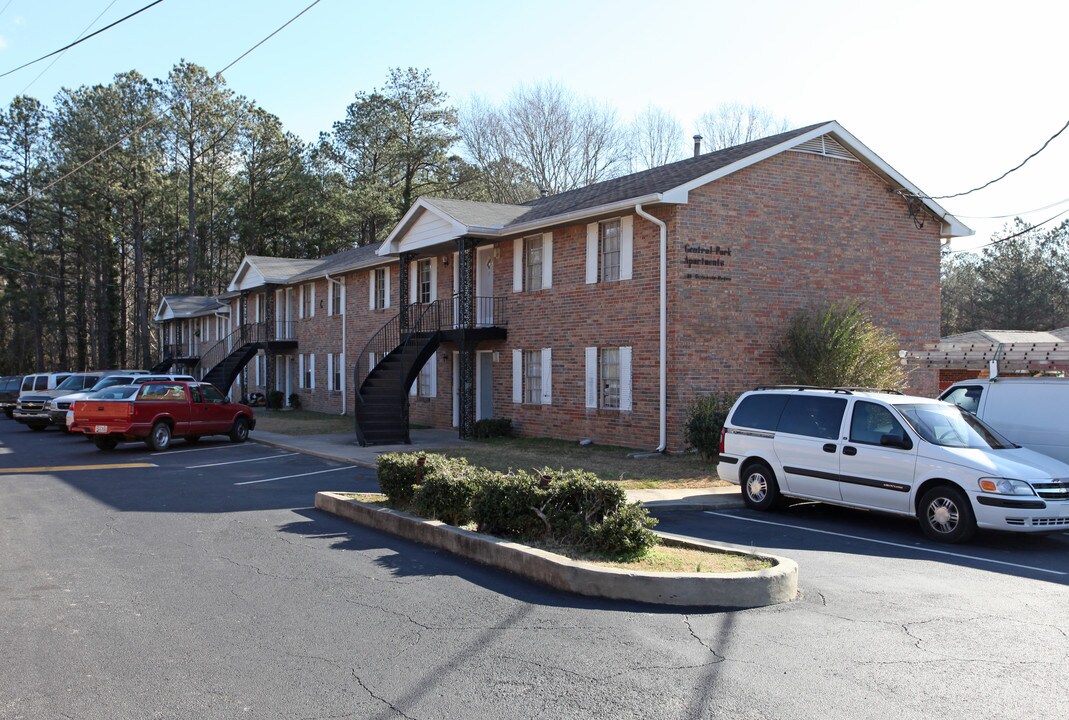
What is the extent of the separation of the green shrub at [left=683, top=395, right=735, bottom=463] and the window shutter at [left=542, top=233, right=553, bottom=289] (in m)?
6.16

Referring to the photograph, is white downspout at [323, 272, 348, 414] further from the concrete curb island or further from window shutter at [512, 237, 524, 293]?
the concrete curb island

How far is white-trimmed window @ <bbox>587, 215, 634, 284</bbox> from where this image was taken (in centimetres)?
2041

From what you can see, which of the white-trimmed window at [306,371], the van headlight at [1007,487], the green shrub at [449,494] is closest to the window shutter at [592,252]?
the green shrub at [449,494]

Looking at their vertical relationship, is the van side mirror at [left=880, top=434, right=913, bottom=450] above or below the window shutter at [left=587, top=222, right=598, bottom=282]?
below

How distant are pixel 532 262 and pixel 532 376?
3039 mm

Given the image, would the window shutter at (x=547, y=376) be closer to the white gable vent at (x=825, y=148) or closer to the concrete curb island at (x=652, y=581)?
the white gable vent at (x=825, y=148)

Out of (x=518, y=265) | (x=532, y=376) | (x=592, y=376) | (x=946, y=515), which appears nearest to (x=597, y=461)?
(x=592, y=376)

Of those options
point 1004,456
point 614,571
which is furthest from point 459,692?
point 1004,456

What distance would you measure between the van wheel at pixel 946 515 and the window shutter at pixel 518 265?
14816mm

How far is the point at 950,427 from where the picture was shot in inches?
435

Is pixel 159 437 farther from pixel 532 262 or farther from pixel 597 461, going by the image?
pixel 597 461

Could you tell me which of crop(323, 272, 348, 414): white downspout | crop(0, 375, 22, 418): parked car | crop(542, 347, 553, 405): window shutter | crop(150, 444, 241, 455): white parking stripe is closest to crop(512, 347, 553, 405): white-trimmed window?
crop(542, 347, 553, 405): window shutter

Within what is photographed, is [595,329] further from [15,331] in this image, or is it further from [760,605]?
[15,331]

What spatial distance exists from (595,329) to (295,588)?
14.4 meters
